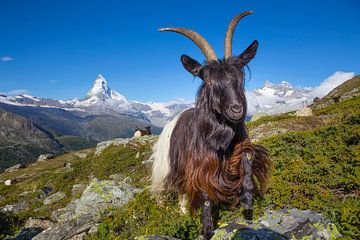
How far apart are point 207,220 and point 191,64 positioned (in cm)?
340

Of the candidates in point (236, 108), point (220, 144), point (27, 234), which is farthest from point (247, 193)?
point (27, 234)

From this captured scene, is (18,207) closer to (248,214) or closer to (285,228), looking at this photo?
(248,214)

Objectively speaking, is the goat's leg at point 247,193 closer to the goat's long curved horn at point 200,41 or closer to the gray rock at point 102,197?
the goat's long curved horn at point 200,41

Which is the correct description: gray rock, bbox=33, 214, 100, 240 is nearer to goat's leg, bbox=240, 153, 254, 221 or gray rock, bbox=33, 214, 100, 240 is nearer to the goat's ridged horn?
goat's leg, bbox=240, 153, 254, 221

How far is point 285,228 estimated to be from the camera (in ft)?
17.8

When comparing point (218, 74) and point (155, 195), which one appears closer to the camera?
point (218, 74)

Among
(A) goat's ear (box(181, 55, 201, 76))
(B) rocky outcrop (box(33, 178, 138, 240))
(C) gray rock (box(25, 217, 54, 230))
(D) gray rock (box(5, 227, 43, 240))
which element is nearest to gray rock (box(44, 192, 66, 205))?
(C) gray rock (box(25, 217, 54, 230))

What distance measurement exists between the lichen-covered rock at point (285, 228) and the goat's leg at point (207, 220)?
0.52 m

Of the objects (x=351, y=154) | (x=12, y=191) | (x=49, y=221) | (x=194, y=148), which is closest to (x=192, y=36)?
(x=194, y=148)

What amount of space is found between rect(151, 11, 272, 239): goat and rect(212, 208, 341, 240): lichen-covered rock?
55 centimetres

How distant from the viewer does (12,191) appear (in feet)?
102

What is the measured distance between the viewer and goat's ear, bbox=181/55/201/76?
6.77 meters

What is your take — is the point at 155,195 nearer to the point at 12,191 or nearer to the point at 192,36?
the point at 192,36

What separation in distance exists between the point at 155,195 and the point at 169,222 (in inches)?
87.4
